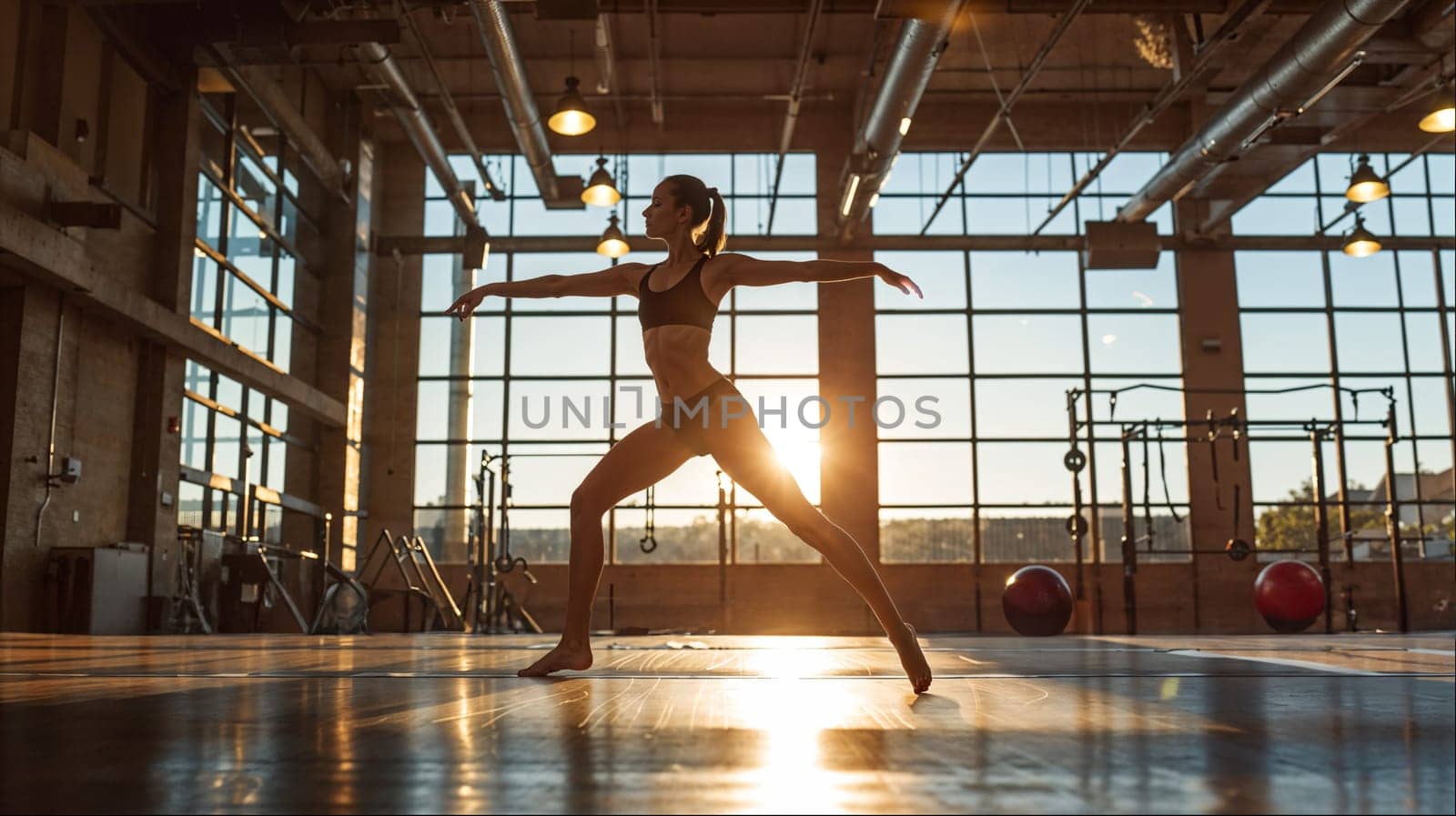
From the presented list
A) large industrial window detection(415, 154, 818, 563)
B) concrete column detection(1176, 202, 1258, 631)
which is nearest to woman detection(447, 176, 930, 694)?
large industrial window detection(415, 154, 818, 563)

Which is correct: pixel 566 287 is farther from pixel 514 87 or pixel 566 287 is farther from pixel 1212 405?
pixel 1212 405

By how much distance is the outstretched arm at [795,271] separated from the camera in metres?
2.72

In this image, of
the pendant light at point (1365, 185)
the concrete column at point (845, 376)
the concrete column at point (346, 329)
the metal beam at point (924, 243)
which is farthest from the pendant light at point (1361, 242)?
the concrete column at point (346, 329)

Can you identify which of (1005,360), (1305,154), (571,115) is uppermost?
(1305,154)

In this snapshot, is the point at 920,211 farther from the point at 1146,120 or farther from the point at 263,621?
the point at 263,621

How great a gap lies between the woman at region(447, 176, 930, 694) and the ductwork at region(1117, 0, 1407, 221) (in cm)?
803

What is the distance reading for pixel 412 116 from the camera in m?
13.9

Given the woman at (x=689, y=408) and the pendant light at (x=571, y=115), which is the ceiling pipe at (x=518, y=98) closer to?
the pendant light at (x=571, y=115)

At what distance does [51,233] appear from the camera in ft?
31.5

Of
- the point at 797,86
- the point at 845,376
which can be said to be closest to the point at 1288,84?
the point at 797,86

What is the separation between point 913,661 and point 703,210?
1.31 metres

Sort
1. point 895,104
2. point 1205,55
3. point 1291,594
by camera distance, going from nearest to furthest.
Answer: point 1291,594 < point 1205,55 < point 895,104

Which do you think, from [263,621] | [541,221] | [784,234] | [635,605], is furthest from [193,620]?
[784,234]

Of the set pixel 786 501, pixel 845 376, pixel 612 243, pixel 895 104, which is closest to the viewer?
pixel 786 501
